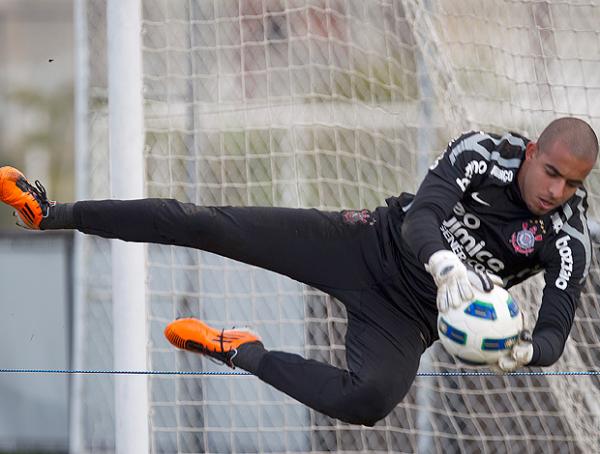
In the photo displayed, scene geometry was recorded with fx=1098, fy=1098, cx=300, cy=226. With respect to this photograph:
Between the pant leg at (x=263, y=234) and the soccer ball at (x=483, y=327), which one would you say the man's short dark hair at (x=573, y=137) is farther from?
the pant leg at (x=263, y=234)

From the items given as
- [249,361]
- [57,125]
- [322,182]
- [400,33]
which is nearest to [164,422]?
[322,182]

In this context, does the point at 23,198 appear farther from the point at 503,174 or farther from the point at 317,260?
the point at 503,174

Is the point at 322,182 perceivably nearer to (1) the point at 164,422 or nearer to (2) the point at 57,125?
(1) the point at 164,422

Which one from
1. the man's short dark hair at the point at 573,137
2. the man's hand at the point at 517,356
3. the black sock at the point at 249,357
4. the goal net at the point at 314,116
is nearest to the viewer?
the man's hand at the point at 517,356

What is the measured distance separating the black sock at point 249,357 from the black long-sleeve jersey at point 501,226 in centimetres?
61

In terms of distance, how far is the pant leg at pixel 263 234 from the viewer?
3789 millimetres

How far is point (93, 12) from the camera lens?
17.5 feet

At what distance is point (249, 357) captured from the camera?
3.92m

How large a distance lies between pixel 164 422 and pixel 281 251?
6.92 feet

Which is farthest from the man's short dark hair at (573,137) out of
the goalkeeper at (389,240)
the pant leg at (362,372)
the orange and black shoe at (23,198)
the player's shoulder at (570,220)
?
the orange and black shoe at (23,198)

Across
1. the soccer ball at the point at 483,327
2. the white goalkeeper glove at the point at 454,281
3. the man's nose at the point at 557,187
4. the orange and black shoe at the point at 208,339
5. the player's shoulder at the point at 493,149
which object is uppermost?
the player's shoulder at the point at 493,149

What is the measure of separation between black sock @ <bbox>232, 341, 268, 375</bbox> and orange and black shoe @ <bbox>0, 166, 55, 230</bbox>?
0.86m

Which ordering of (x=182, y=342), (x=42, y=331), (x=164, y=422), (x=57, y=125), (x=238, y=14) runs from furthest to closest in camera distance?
(x=57, y=125) → (x=42, y=331) → (x=164, y=422) → (x=238, y=14) → (x=182, y=342)

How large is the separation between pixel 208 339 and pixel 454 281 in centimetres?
116
